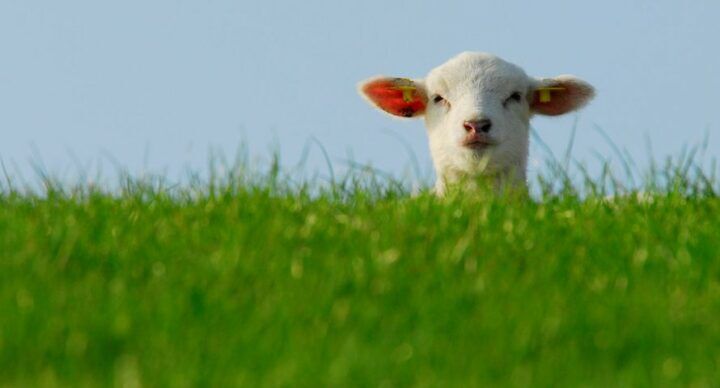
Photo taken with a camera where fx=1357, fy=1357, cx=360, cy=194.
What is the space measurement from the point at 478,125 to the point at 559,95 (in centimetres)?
133

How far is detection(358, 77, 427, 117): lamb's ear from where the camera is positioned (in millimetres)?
9906

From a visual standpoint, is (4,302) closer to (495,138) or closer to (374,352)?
(374,352)

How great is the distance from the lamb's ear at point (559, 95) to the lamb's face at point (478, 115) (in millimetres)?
132

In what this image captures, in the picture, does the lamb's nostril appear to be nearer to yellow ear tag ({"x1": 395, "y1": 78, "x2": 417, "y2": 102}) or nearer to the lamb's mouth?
the lamb's mouth

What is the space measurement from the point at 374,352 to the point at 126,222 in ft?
8.52

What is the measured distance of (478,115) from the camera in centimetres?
908

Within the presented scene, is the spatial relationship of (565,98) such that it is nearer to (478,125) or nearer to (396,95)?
(396,95)

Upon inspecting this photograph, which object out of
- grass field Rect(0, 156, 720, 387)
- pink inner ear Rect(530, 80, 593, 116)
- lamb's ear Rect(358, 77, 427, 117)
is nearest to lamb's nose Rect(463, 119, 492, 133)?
lamb's ear Rect(358, 77, 427, 117)

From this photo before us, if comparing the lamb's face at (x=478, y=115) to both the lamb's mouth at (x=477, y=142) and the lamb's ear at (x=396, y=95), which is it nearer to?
the lamb's mouth at (x=477, y=142)

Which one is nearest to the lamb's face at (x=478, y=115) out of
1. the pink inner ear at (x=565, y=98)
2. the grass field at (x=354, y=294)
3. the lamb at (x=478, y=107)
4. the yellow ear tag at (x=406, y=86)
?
the lamb at (x=478, y=107)

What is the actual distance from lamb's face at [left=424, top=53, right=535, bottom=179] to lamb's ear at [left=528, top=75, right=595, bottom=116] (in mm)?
132

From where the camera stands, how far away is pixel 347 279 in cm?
575

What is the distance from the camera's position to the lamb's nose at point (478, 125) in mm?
9008

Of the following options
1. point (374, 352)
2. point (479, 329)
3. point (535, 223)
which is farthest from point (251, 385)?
point (535, 223)
